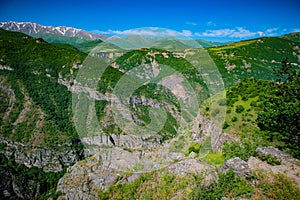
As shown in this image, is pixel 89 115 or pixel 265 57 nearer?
pixel 89 115

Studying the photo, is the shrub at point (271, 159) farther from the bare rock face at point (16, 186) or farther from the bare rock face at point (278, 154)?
the bare rock face at point (16, 186)

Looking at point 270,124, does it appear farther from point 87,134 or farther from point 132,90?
point 132,90

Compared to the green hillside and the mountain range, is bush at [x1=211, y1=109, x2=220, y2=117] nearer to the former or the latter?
the mountain range

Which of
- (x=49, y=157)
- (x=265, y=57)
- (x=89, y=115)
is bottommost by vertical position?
(x=49, y=157)

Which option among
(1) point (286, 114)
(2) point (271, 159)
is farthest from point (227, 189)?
(1) point (286, 114)

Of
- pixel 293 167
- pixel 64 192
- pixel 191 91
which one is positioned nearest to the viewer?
pixel 293 167

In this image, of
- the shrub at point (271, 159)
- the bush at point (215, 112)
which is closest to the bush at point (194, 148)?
the bush at point (215, 112)

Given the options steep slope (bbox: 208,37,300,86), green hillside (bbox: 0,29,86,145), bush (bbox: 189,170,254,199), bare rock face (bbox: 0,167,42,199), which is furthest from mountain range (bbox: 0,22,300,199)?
steep slope (bbox: 208,37,300,86)

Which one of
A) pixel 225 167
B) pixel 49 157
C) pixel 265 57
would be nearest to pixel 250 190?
pixel 225 167

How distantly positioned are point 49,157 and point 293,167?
5929 inches

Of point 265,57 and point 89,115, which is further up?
point 265,57

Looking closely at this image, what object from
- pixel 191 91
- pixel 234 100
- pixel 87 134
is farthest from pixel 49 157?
pixel 234 100

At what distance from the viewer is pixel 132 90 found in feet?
586

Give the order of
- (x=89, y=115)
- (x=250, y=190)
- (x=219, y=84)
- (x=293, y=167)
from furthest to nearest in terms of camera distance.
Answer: (x=89, y=115), (x=219, y=84), (x=293, y=167), (x=250, y=190)
